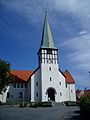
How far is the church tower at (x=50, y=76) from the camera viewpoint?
55500 mm

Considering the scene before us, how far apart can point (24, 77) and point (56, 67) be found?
12295 mm

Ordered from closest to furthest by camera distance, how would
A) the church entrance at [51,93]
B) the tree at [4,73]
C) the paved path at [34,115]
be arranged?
the paved path at [34,115]
the tree at [4,73]
the church entrance at [51,93]

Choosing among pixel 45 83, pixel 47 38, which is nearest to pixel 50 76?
pixel 45 83

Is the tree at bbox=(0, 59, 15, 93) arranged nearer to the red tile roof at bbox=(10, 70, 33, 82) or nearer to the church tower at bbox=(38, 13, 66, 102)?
the church tower at bbox=(38, 13, 66, 102)

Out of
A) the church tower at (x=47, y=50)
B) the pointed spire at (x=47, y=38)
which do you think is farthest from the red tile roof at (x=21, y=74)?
the pointed spire at (x=47, y=38)

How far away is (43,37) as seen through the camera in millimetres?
60062

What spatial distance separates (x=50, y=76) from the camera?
56.3m

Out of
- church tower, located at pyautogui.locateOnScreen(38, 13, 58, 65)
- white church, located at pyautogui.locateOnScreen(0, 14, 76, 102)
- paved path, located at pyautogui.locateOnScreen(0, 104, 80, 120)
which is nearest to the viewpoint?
paved path, located at pyautogui.locateOnScreen(0, 104, 80, 120)

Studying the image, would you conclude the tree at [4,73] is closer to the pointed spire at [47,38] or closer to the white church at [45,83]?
the white church at [45,83]

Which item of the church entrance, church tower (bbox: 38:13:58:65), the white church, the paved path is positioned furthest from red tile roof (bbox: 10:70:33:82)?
the paved path

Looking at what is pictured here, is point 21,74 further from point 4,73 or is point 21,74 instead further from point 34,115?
point 34,115

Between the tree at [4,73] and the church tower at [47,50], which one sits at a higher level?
the church tower at [47,50]

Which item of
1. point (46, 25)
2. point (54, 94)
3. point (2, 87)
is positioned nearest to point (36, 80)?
point (54, 94)

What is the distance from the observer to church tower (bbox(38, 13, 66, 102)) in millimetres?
55500
